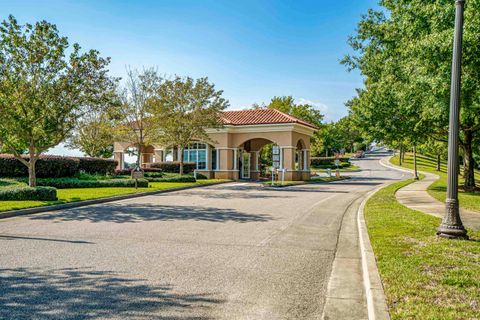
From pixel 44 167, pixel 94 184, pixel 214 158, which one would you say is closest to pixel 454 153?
pixel 94 184

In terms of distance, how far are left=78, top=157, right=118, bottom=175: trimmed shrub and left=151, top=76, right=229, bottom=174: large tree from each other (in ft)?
16.6

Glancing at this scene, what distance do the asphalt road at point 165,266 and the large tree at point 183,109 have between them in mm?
16029

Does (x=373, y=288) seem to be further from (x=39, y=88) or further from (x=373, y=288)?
(x=39, y=88)

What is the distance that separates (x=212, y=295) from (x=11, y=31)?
631 inches

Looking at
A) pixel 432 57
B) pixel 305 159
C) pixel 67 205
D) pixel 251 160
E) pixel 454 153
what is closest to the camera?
pixel 454 153

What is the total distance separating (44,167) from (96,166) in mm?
5153

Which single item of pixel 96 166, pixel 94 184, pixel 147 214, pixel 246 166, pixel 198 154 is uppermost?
pixel 198 154

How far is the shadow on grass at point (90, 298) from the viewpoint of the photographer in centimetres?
Answer: 445

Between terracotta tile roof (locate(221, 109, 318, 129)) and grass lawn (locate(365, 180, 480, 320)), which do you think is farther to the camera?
terracotta tile roof (locate(221, 109, 318, 129))

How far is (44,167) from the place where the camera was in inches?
972

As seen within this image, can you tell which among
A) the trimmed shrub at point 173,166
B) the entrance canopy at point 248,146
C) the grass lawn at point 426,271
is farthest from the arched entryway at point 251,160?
the grass lawn at point 426,271

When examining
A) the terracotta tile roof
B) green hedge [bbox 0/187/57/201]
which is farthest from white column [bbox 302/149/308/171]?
green hedge [bbox 0/187/57/201]

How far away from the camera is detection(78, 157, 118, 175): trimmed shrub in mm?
28541

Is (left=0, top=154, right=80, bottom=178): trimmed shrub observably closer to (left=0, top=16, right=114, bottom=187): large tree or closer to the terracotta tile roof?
(left=0, top=16, right=114, bottom=187): large tree
